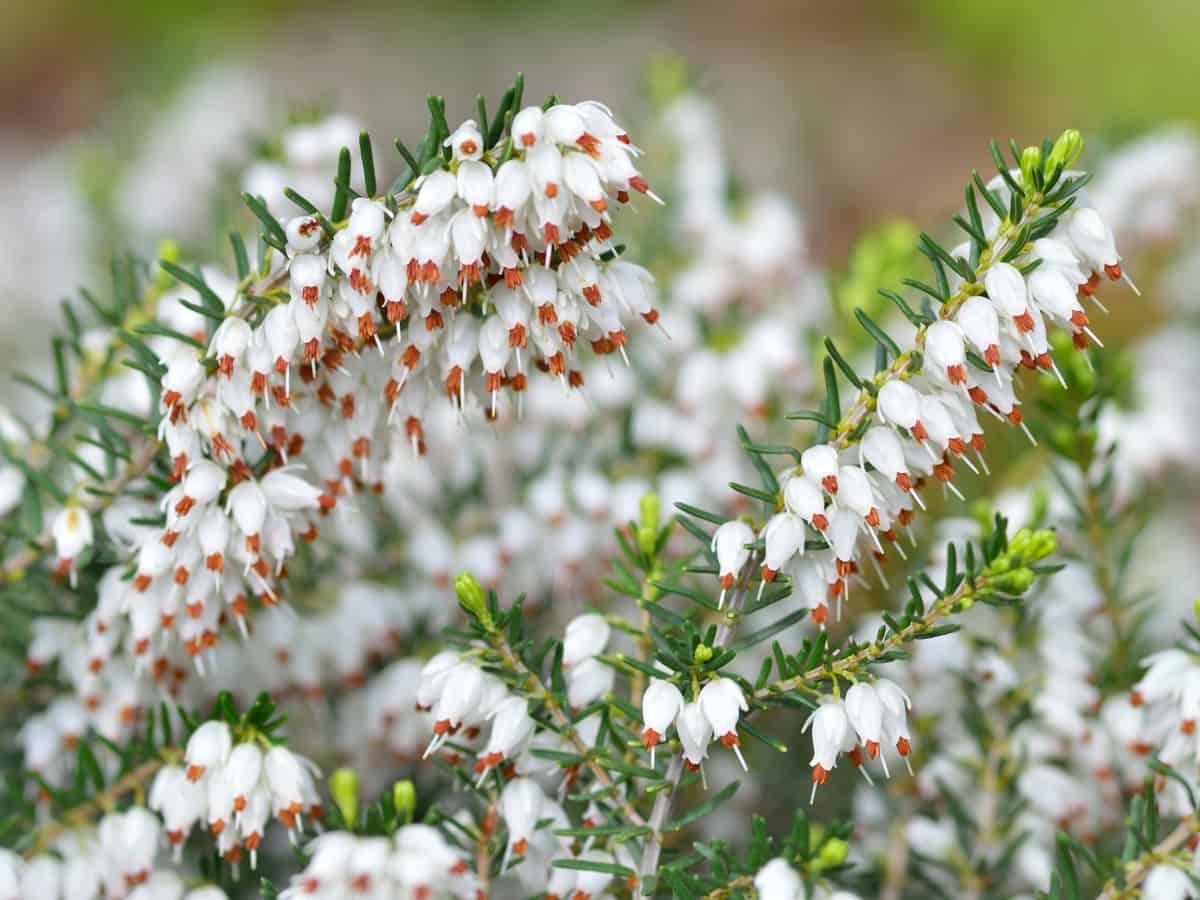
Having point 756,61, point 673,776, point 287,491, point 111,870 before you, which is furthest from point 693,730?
point 756,61

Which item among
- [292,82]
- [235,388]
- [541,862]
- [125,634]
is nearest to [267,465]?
[235,388]

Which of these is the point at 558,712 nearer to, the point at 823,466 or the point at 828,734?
the point at 828,734

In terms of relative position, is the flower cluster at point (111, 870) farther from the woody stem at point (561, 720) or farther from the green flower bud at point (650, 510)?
the green flower bud at point (650, 510)

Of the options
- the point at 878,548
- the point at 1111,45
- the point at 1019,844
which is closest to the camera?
the point at 878,548

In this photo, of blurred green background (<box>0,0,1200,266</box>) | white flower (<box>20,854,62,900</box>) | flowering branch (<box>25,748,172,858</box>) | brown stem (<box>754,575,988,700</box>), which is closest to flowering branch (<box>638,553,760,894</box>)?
brown stem (<box>754,575,988,700</box>)

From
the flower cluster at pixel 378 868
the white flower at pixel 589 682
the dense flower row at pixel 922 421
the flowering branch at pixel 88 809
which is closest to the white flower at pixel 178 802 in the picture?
the flowering branch at pixel 88 809

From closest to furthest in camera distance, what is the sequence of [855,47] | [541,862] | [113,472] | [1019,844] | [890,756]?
[541,862], [113,472], [1019,844], [890,756], [855,47]

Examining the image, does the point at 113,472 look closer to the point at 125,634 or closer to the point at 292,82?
the point at 125,634
